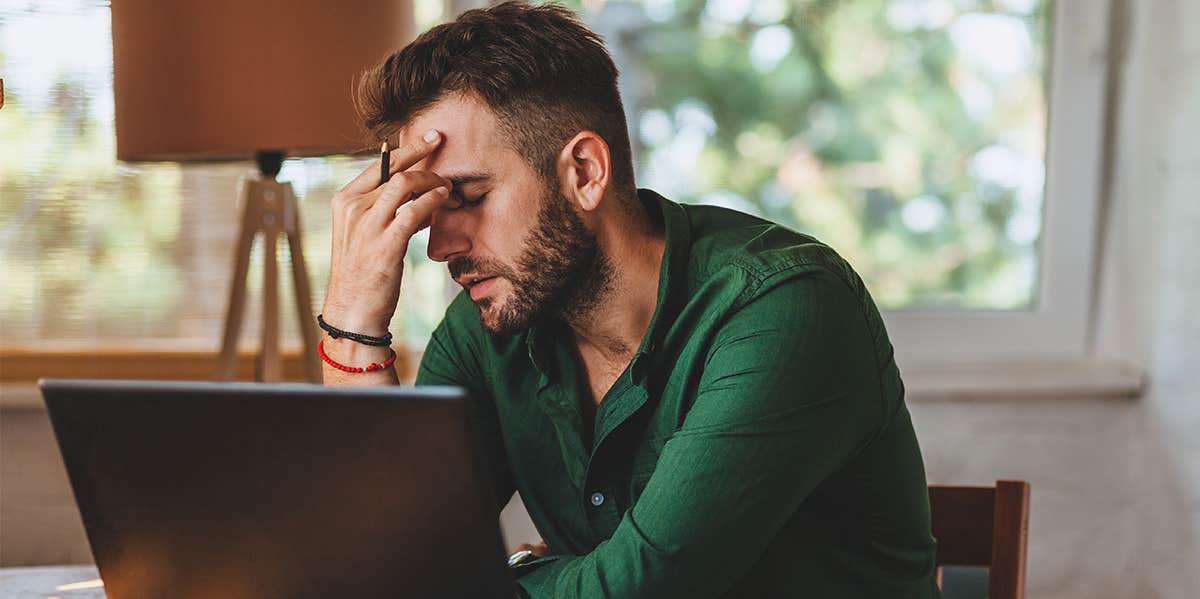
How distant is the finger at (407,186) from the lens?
1172 mm

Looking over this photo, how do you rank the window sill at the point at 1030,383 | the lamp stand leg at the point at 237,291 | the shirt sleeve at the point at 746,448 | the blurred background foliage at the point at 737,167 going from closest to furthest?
1. the shirt sleeve at the point at 746,448
2. the lamp stand leg at the point at 237,291
3. the blurred background foliage at the point at 737,167
4. the window sill at the point at 1030,383

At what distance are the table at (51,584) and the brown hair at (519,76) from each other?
22.4 inches

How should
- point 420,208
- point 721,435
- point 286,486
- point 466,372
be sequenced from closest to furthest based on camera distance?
point 286,486 → point 721,435 → point 420,208 → point 466,372

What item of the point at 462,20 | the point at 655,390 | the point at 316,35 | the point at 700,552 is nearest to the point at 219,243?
the point at 316,35

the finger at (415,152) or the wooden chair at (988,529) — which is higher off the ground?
the finger at (415,152)

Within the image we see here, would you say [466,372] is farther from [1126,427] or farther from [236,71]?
[1126,427]

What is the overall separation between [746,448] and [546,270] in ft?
1.05

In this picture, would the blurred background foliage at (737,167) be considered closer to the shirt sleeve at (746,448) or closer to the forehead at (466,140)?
the forehead at (466,140)

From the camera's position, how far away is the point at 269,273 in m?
1.68

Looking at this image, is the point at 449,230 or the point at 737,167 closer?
the point at 449,230

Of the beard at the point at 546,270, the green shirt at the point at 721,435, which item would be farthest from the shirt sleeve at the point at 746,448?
the beard at the point at 546,270

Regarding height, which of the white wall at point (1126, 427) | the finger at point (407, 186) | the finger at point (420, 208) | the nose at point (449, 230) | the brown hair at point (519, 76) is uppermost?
the brown hair at point (519, 76)

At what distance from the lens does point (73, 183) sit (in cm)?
195

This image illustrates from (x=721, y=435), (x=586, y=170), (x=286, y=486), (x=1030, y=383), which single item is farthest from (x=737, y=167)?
(x=286, y=486)
